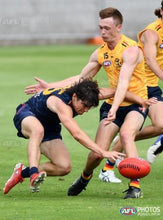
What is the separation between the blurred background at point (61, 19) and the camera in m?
37.2

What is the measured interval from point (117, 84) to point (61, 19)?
27746 mm

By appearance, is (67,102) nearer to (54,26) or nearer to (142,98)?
(142,98)

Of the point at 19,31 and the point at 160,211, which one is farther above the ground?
the point at 19,31

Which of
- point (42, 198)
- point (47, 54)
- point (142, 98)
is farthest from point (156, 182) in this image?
point (47, 54)

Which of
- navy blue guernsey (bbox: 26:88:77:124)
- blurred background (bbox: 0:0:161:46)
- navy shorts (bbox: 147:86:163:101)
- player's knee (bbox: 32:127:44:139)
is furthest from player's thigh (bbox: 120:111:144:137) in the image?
blurred background (bbox: 0:0:161:46)

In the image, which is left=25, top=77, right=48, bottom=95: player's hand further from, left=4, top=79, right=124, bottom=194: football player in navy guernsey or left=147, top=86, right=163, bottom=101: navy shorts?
left=147, top=86, right=163, bottom=101: navy shorts

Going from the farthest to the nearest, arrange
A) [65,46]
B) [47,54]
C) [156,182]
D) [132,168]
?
[65,46] < [47,54] < [156,182] < [132,168]

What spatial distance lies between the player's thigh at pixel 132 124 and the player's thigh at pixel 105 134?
10.5 inches

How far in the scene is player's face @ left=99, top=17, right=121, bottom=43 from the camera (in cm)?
1026

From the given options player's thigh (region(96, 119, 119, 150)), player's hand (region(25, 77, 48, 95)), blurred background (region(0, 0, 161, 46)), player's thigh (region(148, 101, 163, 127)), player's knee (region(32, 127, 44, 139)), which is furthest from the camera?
blurred background (region(0, 0, 161, 46))

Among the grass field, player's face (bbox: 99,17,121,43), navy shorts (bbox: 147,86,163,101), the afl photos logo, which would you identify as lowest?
the afl photos logo

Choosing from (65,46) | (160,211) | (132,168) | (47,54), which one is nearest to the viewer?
(160,211)

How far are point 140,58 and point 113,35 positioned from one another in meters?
0.48

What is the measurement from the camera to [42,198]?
9.57m
